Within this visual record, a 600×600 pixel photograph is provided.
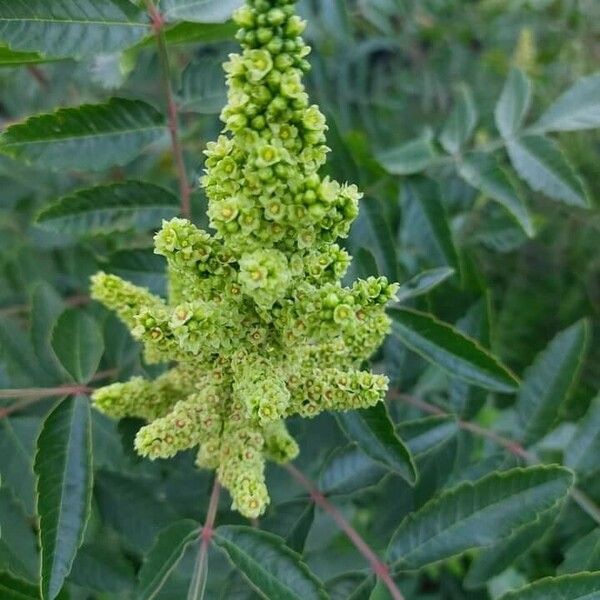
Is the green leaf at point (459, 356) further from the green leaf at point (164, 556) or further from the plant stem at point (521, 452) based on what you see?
the green leaf at point (164, 556)

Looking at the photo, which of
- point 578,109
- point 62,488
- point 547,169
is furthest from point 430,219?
point 62,488

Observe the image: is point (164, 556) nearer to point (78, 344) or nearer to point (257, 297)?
point (78, 344)

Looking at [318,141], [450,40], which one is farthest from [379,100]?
[318,141]

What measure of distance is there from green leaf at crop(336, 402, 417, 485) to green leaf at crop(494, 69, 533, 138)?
3.10 feet

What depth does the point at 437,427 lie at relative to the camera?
76.4 inches

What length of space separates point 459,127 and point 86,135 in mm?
1034

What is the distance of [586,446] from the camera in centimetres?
196

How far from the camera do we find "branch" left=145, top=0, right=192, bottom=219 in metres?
1.64

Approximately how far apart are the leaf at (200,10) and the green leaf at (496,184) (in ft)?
2.60

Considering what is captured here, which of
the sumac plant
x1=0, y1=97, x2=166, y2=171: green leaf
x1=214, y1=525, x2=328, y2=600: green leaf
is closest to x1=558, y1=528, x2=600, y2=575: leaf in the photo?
the sumac plant

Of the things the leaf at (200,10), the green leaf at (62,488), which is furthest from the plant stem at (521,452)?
the leaf at (200,10)

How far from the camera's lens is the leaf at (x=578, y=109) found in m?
2.07

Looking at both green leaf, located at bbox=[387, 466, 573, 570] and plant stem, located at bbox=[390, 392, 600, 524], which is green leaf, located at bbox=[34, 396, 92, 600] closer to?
green leaf, located at bbox=[387, 466, 573, 570]

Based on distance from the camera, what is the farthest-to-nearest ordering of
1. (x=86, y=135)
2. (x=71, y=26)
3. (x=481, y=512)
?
(x=86, y=135), (x=481, y=512), (x=71, y=26)
